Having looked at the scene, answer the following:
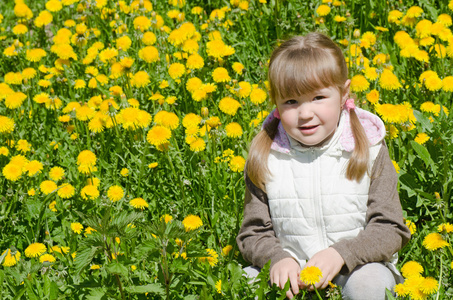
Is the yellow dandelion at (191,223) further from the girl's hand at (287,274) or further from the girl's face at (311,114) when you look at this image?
the girl's face at (311,114)

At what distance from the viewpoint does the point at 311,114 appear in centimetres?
216

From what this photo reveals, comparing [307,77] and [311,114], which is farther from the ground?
[307,77]

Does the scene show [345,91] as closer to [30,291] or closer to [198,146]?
[198,146]

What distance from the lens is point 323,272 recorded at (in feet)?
6.95

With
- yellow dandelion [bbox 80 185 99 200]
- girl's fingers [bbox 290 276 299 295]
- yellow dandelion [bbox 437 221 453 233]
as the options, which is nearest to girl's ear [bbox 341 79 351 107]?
yellow dandelion [bbox 437 221 453 233]

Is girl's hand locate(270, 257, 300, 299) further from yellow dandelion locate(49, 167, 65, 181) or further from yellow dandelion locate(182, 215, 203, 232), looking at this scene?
yellow dandelion locate(49, 167, 65, 181)

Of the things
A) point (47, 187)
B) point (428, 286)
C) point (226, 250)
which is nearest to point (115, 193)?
point (47, 187)

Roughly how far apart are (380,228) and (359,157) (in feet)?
0.86

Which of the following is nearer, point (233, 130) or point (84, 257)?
point (84, 257)

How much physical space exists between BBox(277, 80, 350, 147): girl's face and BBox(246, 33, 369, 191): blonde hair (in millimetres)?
29

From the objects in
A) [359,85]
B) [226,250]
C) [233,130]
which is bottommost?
[226,250]

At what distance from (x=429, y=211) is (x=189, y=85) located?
1375 mm

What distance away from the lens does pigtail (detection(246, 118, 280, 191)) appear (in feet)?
7.67

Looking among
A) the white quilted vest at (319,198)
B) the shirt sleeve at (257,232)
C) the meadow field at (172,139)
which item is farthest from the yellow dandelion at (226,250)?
the white quilted vest at (319,198)
